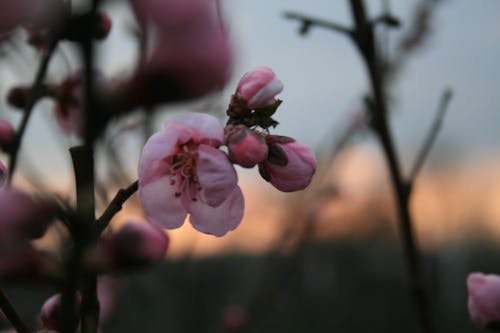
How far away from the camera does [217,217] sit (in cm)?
73

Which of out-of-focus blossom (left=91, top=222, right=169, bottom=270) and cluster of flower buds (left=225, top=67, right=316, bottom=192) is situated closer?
out-of-focus blossom (left=91, top=222, right=169, bottom=270)

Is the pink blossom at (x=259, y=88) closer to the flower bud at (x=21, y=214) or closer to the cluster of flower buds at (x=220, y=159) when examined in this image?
the cluster of flower buds at (x=220, y=159)

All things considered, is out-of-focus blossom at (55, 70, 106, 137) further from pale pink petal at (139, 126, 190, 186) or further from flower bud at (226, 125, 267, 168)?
flower bud at (226, 125, 267, 168)

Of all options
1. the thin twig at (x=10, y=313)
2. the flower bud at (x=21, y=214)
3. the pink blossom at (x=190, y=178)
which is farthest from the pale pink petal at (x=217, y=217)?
the flower bud at (x=21, y=214)

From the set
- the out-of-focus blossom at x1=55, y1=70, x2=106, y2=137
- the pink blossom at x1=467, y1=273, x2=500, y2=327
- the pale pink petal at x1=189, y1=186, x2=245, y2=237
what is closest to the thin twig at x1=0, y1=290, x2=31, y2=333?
the pale pink petal at x1=189, y1=186, x2=245, y2=237

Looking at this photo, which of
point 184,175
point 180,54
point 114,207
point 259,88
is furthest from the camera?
point 184,175

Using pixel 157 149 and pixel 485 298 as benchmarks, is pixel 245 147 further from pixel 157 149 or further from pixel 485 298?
pixel 485 298

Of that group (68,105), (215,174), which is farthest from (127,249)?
(68,105)

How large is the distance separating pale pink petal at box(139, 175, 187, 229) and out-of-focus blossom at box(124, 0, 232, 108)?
0.35 metres

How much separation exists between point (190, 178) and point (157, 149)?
11cm

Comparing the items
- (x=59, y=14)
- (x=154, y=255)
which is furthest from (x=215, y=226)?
(x=59, y=14)

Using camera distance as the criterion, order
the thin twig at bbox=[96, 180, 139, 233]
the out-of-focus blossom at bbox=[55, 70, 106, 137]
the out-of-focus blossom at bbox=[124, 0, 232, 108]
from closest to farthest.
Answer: the out-of-focus blossom at bbox=[124, 0, 232, 108], the thin twig at bbox=[96, 180, 139, 233], the out-of-focus blossom at bbox=[55, 70, 106, 137]

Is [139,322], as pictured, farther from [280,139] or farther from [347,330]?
[280,139]

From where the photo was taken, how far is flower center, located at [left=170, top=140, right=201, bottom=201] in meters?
0.74
